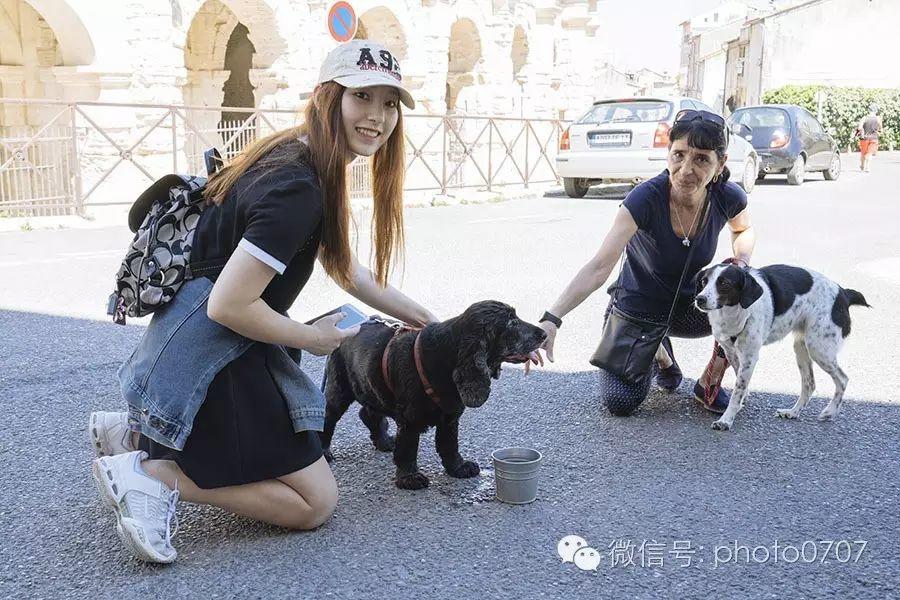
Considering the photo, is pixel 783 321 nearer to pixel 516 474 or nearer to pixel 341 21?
pixel 516 474

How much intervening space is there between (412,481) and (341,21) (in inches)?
442

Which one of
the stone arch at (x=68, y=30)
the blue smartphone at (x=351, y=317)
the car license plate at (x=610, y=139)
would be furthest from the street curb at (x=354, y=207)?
the blue smartphone at (x=351, y=317)

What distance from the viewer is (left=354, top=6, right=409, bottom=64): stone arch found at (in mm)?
19953

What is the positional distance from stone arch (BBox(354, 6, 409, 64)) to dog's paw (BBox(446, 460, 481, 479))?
17.7 m

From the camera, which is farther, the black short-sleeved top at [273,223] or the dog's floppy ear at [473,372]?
the dog's floppy ear at [473,372]

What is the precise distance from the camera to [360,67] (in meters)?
2.92

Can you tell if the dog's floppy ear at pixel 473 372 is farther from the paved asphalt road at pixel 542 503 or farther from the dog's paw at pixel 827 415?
the dog's paw at pixel 827 415

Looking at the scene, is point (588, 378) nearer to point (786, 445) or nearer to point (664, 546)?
point (786, 445)

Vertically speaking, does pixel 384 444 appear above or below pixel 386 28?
below

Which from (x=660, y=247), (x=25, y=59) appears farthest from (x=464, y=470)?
(x=25, y=59)

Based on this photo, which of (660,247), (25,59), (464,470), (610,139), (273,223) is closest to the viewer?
(273,223)

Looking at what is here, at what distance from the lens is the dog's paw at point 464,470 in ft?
11.8

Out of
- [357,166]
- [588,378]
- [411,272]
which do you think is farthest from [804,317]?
[357,166]

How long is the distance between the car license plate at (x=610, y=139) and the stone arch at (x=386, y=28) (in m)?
7.32
